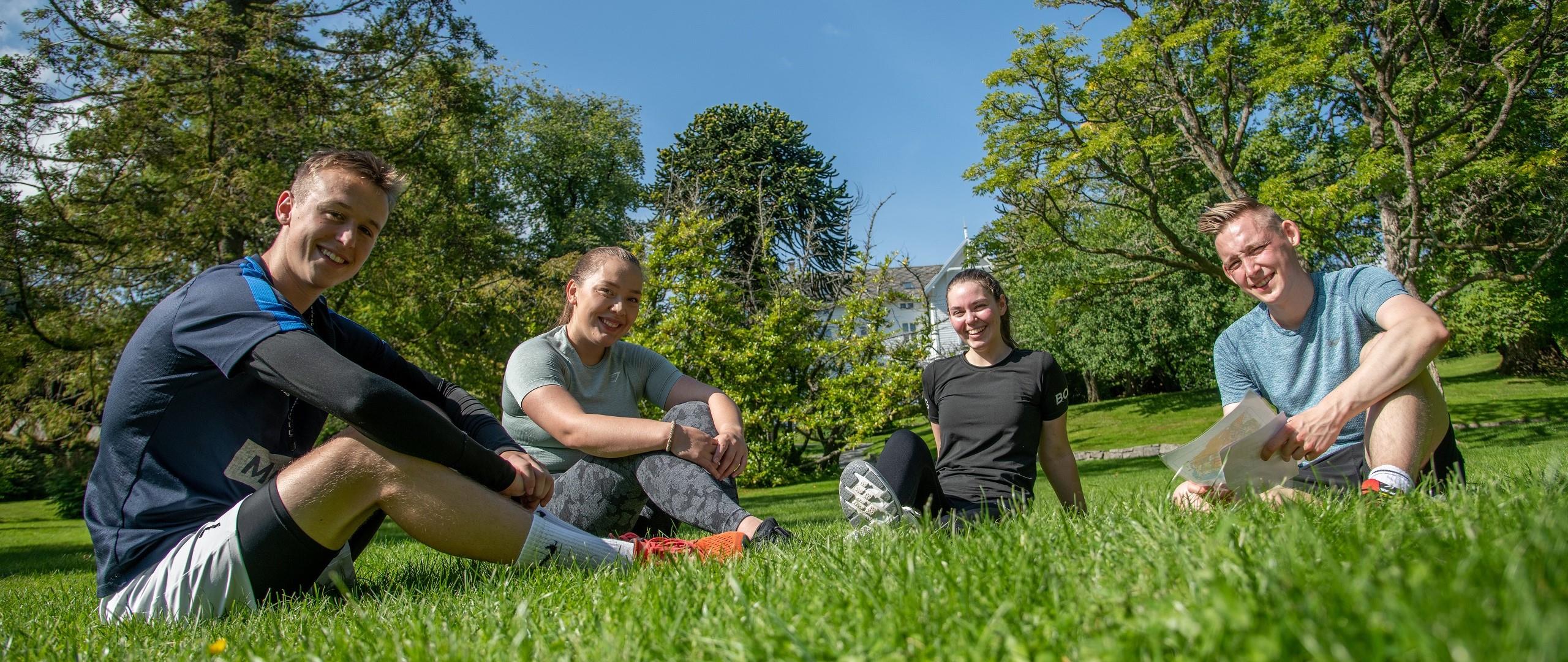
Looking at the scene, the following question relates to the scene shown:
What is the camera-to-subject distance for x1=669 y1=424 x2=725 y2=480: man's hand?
341 centimetres

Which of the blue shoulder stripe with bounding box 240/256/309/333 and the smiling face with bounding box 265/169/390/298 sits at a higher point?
the smiling face with bounding box 265/169/390/298

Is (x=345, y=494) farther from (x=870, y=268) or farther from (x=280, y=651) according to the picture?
(x=870, y=268)

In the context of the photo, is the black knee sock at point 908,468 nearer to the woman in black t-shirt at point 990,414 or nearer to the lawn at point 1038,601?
the woman in black t-shirt at point 990,414

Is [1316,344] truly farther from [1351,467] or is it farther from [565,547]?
[565,547]

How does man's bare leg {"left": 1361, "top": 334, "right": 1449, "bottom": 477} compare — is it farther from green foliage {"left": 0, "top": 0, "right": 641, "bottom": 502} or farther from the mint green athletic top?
green foliage {"left": 0, "top": 0, "right": 641, "bottom": 502}

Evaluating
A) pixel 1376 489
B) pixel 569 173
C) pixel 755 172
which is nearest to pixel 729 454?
pixel 1376 489

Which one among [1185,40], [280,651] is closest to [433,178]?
[1185,40]

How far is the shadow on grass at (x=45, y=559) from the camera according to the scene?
281 inches

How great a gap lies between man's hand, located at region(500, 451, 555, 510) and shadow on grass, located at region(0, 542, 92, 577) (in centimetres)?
611

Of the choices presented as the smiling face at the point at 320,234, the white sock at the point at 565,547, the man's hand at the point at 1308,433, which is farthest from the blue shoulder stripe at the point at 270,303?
the man's hand at the point at 1308,433

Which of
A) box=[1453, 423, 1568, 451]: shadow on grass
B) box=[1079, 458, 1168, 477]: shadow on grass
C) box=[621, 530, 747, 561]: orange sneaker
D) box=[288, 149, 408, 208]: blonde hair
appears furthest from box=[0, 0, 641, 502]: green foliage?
box=[1453, 423, 1568, 451]: shadow on grass

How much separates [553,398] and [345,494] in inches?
50.0

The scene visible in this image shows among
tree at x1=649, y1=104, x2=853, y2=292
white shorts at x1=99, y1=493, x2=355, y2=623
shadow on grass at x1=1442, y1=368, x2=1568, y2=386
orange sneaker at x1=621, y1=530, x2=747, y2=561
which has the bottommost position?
shadow on grass at x1=1442, y1=368, x2=1568, y2=386

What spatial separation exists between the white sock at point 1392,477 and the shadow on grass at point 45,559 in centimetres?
860
